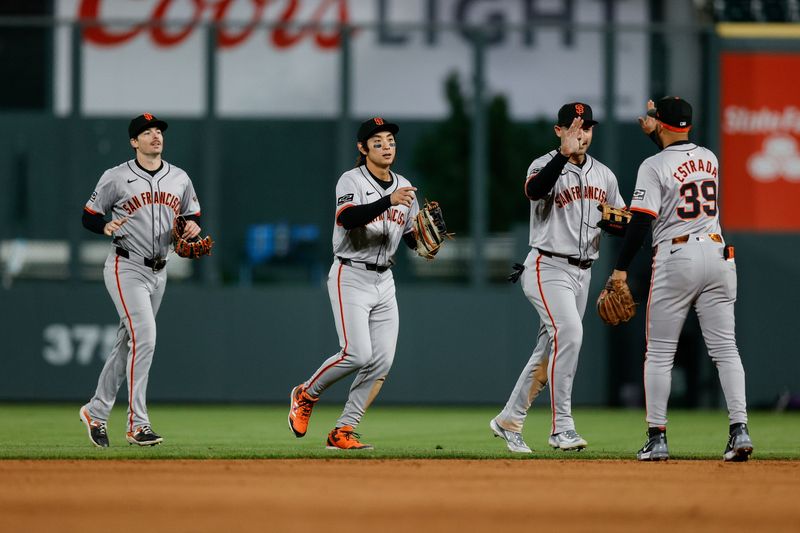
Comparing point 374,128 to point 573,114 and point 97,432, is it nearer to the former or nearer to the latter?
point 573,114

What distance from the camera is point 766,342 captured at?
44.9 feet

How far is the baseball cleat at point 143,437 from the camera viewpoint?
8.41 metres

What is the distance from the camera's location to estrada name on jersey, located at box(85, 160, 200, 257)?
8586 millimetres

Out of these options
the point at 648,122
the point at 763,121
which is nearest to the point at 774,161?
the point at 763,121

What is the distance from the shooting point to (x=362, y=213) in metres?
8.00

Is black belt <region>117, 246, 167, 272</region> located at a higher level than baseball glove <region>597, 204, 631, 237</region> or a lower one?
lower

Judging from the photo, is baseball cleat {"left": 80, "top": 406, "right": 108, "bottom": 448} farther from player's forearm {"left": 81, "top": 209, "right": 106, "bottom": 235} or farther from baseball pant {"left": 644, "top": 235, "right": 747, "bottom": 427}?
baseball pant {"left": 644, "top": 235, "right": 747, "bottom": 427}

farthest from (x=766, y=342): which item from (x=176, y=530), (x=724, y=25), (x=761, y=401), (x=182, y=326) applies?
(x=176, y=530)

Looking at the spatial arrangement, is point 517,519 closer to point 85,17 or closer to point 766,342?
point 766,342

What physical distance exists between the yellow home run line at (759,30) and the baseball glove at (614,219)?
668cm

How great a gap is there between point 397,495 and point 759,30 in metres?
9.43

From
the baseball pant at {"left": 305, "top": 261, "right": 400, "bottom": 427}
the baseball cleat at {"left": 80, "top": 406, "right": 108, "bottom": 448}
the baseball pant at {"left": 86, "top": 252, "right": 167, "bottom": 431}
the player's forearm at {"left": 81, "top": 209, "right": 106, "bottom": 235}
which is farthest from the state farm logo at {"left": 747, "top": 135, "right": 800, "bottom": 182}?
the baseball cleat at {"left": 80, "top": 406, "right": 108, "bottom": 448}

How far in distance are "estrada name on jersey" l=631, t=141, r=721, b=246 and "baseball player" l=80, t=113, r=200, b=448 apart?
2.90m

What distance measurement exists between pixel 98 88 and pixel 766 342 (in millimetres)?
7539
